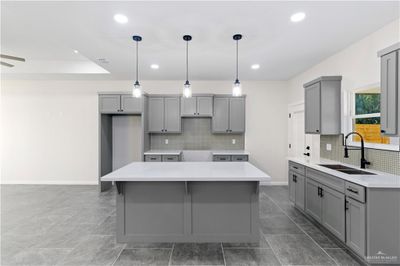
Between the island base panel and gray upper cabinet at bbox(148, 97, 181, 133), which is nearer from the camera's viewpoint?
Answer: the island base panel

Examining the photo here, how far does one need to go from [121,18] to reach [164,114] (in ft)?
9.03

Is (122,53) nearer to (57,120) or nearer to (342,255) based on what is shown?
(57,120)

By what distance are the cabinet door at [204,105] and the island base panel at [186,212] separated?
277 cm

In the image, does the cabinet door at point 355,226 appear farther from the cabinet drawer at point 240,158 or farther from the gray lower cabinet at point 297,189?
the cabinet drawer at point 240,158

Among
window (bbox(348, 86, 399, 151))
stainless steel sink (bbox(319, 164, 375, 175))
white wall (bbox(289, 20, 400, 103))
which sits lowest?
stainless steel sink (bbox(319, 164, 375, 175))

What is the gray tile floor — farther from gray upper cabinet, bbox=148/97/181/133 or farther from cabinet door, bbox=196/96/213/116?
cabinet door, bbox=196/96/213/116

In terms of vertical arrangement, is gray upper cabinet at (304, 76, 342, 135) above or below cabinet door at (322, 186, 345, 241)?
above

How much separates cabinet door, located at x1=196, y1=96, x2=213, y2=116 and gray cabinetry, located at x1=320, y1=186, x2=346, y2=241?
299cm

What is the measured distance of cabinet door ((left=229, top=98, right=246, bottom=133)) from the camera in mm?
5055

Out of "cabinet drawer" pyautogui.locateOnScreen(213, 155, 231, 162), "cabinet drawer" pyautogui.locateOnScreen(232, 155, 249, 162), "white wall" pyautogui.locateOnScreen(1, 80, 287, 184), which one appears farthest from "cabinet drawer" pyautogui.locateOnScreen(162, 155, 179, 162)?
"white wall" pyautogui.locateOnScreen(1, 80, 287, 184)

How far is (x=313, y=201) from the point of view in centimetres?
300

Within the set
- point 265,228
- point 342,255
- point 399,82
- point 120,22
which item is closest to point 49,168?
point 120,22

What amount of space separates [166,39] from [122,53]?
0.99 meters

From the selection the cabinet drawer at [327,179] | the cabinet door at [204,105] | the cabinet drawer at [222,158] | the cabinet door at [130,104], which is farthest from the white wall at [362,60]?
the cabinet door at [130,104]
